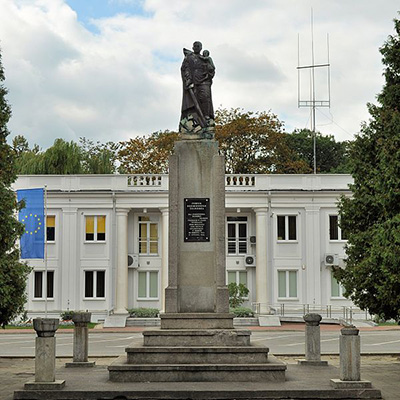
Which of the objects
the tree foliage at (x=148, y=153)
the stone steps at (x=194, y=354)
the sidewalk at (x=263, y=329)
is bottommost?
the sidewalk at (x=263, y=329)

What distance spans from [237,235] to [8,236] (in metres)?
28.4

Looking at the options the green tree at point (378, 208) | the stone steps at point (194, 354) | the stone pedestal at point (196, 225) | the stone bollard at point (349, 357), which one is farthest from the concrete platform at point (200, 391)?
the green tree at point (378, 208)

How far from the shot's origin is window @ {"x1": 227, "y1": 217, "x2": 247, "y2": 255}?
46281 millimetres

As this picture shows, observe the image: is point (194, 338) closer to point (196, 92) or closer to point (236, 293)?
point (196, 92)

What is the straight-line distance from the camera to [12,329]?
39.7m

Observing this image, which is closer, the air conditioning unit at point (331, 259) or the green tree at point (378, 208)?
the green tree at point (378, 208)

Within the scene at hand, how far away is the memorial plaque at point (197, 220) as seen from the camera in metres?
16.4

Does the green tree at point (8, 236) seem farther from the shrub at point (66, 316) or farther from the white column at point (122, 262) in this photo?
the white column at point (122, 262)

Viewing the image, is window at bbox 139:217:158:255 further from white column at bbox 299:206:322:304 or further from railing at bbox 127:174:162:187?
white column at bbox 299:206:322:304

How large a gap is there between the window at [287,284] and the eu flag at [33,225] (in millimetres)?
16303

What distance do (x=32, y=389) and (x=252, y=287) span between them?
3305 cm

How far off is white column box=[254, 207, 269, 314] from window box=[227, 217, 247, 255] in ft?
4.96

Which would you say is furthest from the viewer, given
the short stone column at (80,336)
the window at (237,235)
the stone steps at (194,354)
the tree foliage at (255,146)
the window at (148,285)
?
the tree foliage at (255,146)

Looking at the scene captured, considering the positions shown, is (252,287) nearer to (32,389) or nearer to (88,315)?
(88,315)
